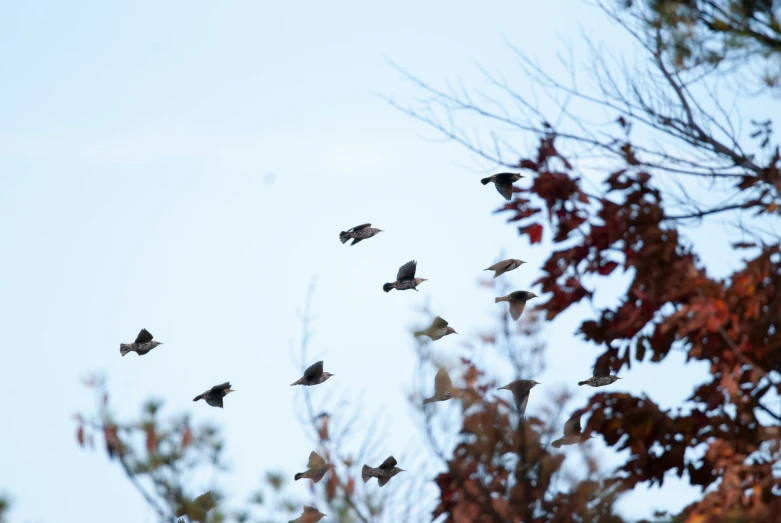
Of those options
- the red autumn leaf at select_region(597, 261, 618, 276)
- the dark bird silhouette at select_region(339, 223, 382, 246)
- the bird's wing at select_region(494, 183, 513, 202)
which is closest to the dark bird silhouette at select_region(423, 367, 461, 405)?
the red autumn leaf at select_region(597, 261, 618, 276)

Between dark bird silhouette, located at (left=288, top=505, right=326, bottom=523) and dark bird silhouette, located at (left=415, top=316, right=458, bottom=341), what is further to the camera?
dark bird silhouette, located at (left=288, top=505, right=326, bottom=523)

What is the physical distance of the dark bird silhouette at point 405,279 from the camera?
27.6ft

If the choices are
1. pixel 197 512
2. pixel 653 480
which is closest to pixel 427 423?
pixel 653 480

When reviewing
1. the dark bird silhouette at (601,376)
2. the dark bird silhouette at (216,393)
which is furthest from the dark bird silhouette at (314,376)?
the dark bird silhouette at (601,376)

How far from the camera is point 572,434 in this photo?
516 cm

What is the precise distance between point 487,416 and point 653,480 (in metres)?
1.02

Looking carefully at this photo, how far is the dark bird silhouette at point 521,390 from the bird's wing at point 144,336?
491 centimetres

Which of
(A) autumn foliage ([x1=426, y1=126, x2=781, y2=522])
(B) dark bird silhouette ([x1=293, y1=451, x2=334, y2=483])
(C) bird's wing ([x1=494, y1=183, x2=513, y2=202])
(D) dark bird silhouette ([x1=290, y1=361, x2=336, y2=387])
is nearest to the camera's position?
(A) autumn foliage ([x1=426, y1=126, x2=781, y2=522])

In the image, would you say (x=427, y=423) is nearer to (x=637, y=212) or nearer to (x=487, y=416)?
(x=487, y=416)

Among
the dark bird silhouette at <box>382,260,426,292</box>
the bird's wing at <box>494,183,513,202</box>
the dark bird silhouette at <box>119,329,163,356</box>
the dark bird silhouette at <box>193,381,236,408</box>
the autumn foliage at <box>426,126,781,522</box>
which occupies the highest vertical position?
the dark bird silhouette at <box>119,329,163,356</box>

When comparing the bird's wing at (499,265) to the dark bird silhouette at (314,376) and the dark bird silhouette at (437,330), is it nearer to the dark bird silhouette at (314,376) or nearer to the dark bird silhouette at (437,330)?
the dark bird silhouette at (437,330)

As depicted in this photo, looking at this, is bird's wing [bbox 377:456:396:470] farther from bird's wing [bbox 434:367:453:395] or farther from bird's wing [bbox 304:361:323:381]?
bird's wing [bbox 434:367:453:395]

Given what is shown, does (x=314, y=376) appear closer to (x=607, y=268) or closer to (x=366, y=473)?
(x=366, y=473)

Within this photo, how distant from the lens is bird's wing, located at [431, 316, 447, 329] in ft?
20.6
